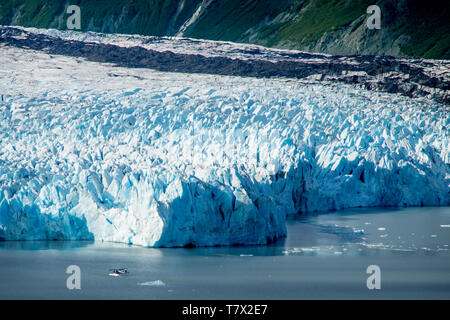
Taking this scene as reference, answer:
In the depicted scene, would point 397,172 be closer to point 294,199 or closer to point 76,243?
point 294,199

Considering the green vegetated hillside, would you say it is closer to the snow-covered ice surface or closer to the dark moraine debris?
the dark moraine debris

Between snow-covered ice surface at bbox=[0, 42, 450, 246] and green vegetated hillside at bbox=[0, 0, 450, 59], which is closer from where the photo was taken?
snow-covered ice surface at bbox=[0, 42, 450, 246]

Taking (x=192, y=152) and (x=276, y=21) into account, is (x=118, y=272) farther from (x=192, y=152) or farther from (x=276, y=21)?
(x=276, y=21)

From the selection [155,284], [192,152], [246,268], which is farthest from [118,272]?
[192,152]

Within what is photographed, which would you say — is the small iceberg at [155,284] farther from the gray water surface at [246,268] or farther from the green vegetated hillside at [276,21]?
the green vegetated hillside at [276,21]

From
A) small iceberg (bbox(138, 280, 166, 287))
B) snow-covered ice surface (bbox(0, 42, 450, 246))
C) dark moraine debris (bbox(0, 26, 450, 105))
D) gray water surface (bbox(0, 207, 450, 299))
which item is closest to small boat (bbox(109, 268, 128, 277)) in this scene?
gray water surface (bbox(0, 207, 450, 299))

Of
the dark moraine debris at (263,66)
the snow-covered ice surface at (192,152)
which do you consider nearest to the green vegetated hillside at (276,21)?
the dark moraine debris at (263,66)
